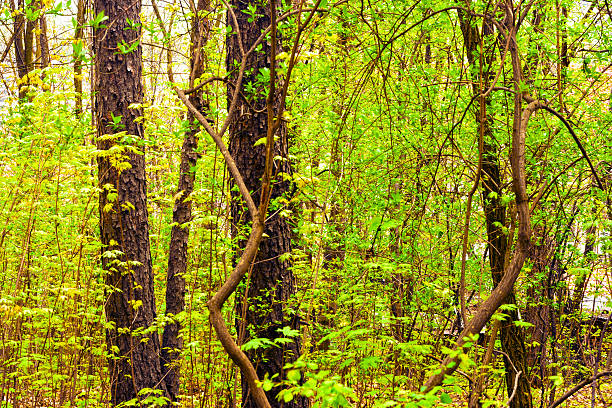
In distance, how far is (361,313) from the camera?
4.64 m

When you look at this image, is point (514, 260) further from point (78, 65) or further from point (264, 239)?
point (78, 65)

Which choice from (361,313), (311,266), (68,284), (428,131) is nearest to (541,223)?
(428,131)

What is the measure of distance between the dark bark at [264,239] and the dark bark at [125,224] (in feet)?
5.76

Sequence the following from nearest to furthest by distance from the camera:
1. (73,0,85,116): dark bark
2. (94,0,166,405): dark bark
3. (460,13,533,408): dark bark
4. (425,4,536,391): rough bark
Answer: (425,4,536,391): rough bark → (73,0,85,116): dark bark → (460,13,533,408): dark bark → (94,0,166,405): dark bark

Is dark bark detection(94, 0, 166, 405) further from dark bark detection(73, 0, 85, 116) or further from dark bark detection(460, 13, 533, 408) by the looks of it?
dark bark detection(460, 13, 533, 408)

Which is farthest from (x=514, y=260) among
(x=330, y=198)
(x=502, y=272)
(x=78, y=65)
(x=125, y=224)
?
(x=125, y=224)

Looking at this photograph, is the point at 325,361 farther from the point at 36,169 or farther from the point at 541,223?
the point at 36,169

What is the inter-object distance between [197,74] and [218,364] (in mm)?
2808

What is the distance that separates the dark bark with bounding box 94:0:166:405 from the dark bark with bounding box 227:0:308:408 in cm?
176

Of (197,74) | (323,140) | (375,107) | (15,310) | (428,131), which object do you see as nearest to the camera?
(15,310)

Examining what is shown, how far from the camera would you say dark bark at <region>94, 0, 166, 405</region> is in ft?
17.2

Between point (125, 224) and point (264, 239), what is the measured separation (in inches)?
84.2

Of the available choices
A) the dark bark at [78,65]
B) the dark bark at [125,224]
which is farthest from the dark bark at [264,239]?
the dark bark at [125,224]

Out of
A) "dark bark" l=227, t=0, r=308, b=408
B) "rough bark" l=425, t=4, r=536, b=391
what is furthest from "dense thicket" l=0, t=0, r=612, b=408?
"rough bark" l=425, t=4, r=536, b=391
